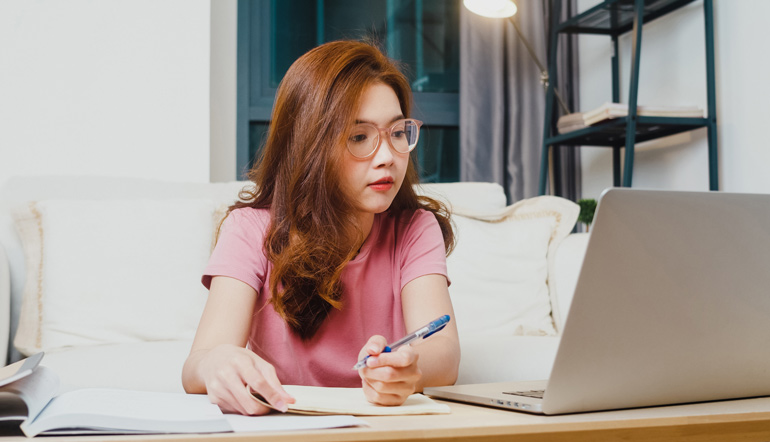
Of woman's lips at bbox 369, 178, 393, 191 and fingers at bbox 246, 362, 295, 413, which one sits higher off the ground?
woman's lips at bbox 369, 178, 393, 191

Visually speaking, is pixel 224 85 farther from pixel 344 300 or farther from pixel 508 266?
pixel 344 300

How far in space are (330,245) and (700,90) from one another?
1.75 metres

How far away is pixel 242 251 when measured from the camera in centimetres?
100

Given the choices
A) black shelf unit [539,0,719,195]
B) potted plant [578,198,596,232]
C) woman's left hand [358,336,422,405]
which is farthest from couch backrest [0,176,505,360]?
woman's left hand [358,336,422,405]

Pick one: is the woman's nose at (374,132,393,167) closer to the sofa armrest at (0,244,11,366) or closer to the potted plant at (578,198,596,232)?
the sofa armrest at (0,244,11,366)

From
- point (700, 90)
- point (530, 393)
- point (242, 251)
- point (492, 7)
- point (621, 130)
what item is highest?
point (492, 7)

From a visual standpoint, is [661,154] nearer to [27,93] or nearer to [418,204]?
[418,204]

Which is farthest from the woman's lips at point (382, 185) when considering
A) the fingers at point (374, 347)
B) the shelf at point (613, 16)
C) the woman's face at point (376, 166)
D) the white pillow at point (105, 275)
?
the shelf at point (613, 16)

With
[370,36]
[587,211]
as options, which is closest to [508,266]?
[587,211]

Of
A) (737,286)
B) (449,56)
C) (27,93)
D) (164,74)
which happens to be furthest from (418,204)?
(449,56)

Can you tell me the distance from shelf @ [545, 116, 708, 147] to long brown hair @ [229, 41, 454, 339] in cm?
143

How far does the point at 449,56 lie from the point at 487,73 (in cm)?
28

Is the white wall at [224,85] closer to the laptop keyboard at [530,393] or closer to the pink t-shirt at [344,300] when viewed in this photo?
the pink t-shirt at [344,300]

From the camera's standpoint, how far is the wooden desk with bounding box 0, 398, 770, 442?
45 cm
